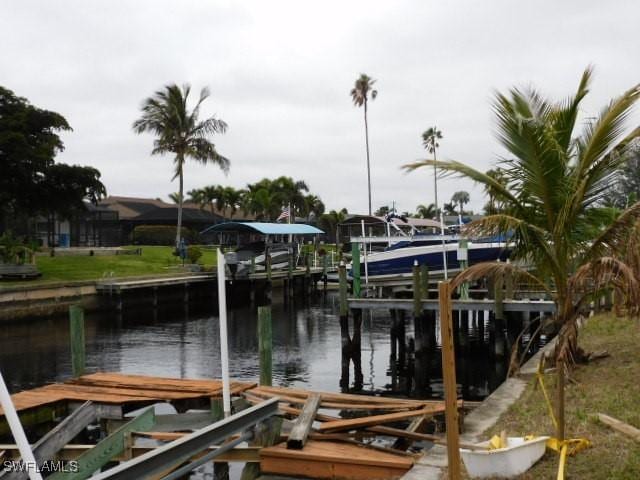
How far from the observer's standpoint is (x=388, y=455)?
27.0 feet

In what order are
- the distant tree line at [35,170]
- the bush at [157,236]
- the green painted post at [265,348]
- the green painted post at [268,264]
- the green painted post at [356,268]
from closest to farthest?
the green painted post at [265,348], the green painted post at [356,268], the distant tree line at [35,170], the green painted post at [268,264], the bush at [157,236]

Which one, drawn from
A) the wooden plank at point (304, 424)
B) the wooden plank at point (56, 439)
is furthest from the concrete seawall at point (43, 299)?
the wooden plank at point (304, 424)

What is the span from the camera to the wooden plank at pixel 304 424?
8310 millimetres

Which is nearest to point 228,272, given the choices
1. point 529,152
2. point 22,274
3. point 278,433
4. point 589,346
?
point 22,274

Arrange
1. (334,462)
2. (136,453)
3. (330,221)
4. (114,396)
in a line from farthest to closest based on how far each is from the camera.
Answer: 1. (330,221)
2. (114,396)
3. (136,453)
4. (334,462)

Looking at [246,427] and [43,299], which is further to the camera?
[43,299]

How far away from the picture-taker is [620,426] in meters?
7.59

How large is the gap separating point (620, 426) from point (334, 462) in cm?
344

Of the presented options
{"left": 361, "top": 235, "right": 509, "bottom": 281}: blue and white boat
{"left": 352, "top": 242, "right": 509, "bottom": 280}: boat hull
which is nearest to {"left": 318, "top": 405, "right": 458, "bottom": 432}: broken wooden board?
{"left": 361, "top": 235, "right": 509, "bottom": 281}: blue and white boat

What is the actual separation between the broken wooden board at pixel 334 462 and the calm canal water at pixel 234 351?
8.68 metres

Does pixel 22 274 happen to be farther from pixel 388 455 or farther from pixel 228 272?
pixel 388 455

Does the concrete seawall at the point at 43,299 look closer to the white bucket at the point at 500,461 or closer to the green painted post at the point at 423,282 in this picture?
the green painted post at the point at 423,282

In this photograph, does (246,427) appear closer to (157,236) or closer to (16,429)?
(16,429)

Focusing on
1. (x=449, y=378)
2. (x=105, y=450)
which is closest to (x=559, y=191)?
(x=449, y=378)
